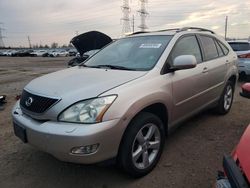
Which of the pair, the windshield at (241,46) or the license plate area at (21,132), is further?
the windshield at (241,46)

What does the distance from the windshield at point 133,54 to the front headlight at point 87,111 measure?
910 mm

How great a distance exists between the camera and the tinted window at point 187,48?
3.84m

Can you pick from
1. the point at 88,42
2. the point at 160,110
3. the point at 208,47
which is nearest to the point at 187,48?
the point at 208,47

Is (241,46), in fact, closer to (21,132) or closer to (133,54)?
(133,54)

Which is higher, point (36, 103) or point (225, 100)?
point (36, 103)

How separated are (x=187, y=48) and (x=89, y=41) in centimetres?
745

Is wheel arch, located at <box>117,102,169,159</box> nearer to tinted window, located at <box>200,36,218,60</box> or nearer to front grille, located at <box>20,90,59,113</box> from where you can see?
front grille, located at <box>20,90,59,113</box>

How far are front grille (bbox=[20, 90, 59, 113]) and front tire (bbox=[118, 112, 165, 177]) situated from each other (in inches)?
33.8

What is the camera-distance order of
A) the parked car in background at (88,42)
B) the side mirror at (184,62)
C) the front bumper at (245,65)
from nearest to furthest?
the side mirror at (184,62)
the front bumper at (245,65)
the parked car in background at (88,42)

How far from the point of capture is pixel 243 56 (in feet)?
30.5

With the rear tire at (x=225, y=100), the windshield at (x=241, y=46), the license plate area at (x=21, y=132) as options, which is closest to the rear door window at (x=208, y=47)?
the rear tire at (x=225, y=100)

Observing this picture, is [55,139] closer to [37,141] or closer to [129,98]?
[37,141]

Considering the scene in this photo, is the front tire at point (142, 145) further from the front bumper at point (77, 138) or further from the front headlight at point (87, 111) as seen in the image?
the front headlight at point (87, 111)

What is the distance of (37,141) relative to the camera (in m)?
2.82
